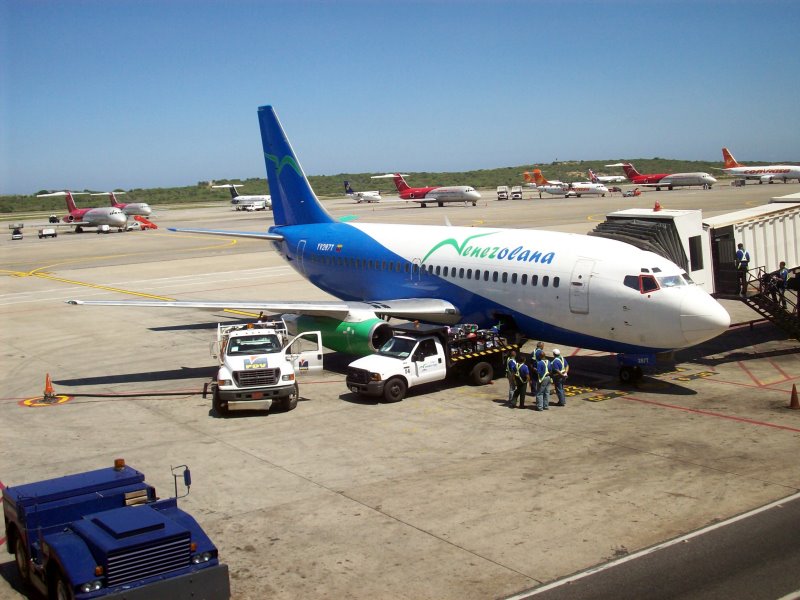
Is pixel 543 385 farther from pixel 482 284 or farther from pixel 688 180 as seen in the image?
pixel 688 180

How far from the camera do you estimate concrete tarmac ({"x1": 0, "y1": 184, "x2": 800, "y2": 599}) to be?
15172 millimetres

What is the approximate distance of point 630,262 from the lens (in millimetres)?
26234

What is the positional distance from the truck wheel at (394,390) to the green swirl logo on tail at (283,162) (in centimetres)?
1637

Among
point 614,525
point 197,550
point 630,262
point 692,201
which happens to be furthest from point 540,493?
point 692,201

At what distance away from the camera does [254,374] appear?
24547mm

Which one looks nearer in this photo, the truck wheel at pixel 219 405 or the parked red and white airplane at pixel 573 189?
the truck wheel at pixel 219 405

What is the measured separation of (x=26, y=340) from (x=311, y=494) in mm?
24656

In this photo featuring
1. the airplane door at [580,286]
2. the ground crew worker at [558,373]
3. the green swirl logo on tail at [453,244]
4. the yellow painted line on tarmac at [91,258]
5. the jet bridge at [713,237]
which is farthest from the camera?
the yellow painted line on tarmac at [91,258]

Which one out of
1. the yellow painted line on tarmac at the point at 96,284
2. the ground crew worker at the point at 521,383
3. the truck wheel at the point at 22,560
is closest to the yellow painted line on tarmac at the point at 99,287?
the yellow painted line on tarmac at the point at 96,284

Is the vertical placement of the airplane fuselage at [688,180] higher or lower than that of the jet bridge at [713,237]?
higher

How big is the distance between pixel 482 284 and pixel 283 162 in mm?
14351

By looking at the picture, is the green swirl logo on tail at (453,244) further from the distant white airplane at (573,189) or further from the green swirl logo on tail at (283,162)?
the distant white airplane at (573,189)

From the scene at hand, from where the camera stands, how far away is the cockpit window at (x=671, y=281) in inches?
1009

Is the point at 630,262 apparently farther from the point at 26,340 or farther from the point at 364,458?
the point at 26,340
